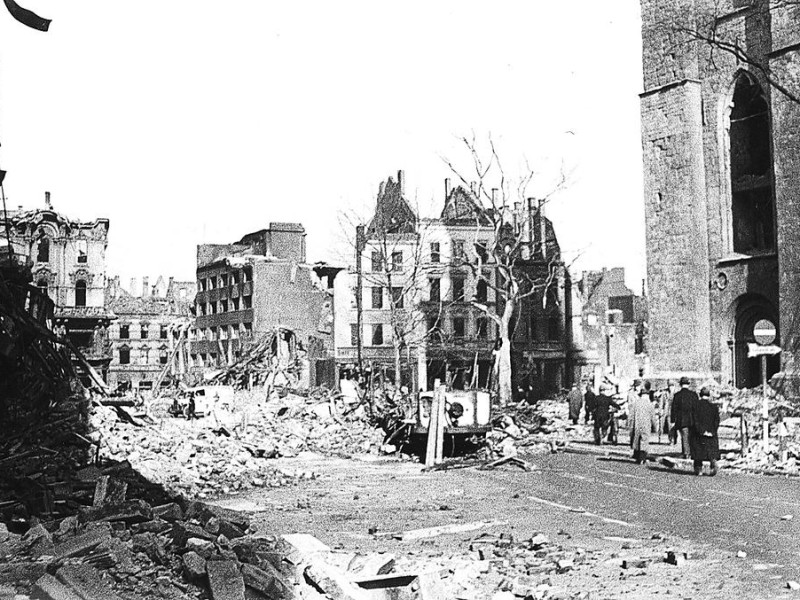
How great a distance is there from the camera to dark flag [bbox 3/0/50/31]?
6.57 meters

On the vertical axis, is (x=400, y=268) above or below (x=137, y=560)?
above

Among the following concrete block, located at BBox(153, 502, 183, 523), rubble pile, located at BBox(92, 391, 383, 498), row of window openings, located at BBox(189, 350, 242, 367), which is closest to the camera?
concrete block, located at BBox(153, 502, 183, 523)

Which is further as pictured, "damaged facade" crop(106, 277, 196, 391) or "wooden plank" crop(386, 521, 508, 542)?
"damaged facade" crop(106, 277, 196, 391)

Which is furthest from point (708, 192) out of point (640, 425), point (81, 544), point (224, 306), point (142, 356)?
point (142, 356)

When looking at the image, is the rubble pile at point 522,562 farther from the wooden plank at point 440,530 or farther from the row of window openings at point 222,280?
the row of window openings at point 222,280

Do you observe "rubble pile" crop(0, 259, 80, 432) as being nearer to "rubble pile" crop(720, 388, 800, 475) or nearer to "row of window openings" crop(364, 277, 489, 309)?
"rubble pile" crop(720, 388, 800, 475)

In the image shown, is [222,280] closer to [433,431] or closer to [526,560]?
[433,431]

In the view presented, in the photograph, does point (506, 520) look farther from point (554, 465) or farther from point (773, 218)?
point (773, 218)

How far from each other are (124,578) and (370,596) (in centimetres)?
204

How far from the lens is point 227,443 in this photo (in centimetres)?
2284

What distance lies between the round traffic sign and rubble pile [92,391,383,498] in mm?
13097

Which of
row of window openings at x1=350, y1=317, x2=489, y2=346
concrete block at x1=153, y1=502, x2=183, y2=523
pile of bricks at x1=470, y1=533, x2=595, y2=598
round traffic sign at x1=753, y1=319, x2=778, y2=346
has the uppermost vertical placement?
row of window openings at x1=350, y1=317, x2=489, y2=346

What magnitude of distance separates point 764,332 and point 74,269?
1918 inches

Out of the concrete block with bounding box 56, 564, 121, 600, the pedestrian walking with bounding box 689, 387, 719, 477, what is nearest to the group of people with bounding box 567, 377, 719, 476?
the pedestrian walking with bounding box 689, 387, 719, 477
